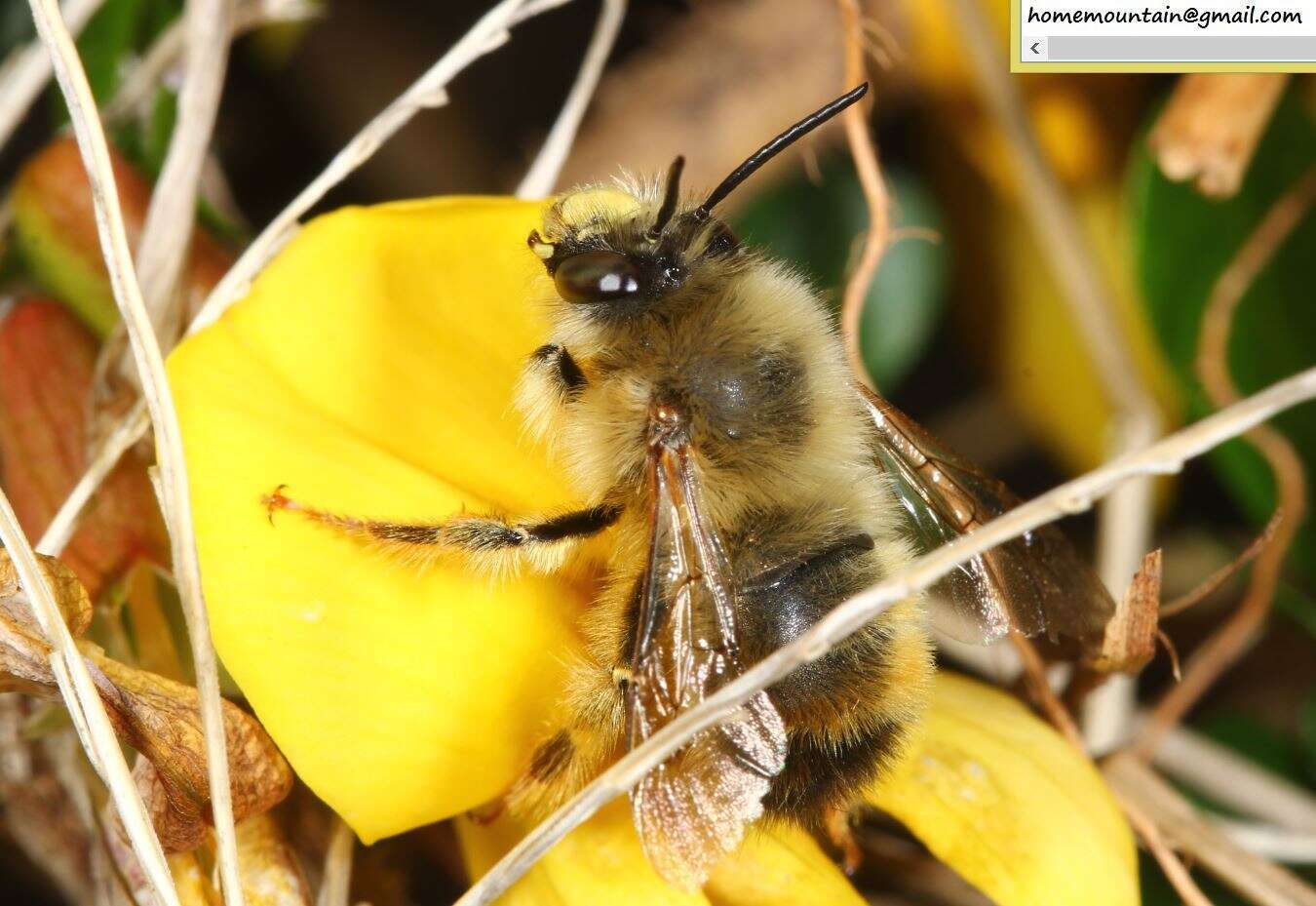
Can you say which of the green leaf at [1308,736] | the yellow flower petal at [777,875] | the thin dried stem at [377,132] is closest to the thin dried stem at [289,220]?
the thin dried stem at [377,132]

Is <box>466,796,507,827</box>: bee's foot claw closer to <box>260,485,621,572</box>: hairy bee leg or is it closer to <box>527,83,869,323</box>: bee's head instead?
<box>260,485,621,572</box>: hairy bee leg

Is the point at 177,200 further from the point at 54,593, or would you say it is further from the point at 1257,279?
the point at 1257,279

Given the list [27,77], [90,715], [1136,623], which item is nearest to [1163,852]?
[1136,623]

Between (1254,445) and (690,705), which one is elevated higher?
(1254,445)

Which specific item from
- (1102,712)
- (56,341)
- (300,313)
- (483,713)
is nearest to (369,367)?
(300,313)

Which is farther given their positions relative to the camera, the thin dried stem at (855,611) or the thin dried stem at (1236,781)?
the thin dried stem at (1236,781)

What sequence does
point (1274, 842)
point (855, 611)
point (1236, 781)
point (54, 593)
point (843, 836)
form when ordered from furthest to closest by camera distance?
point (1236, 781)
point (1274, 842)
point (843, 836)
point (54, 593)
point (855, 611)

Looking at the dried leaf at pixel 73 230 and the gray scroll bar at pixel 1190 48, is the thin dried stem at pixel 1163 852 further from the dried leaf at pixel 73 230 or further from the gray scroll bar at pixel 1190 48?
the dried leaf at pixel 73 230
